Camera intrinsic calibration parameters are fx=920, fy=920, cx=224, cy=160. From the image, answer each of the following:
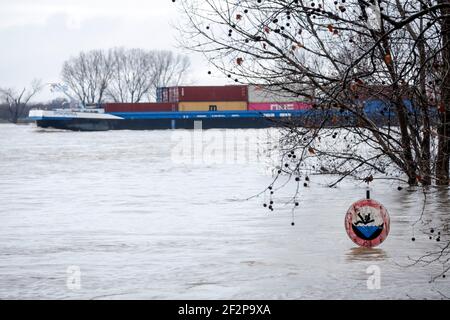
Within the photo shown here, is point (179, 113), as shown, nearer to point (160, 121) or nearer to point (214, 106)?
point (160, 121)

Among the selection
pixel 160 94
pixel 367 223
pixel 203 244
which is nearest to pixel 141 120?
pixel 160 94

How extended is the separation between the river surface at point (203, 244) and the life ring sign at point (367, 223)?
23 centimetres

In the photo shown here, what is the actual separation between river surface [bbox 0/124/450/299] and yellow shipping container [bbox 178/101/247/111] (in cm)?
8367

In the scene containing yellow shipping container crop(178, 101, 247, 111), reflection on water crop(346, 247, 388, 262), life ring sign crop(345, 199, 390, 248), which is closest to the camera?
life ring sign crop(345, 199, 390, 248)

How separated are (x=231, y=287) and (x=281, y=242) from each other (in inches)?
161

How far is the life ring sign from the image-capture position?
1292cm

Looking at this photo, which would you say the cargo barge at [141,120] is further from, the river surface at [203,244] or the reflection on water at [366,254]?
the reflection on water at [366,254]

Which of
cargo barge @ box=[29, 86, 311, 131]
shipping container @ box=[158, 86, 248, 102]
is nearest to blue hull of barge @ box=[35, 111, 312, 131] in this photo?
cargo barge @ box=[29, 86, 311, 131]

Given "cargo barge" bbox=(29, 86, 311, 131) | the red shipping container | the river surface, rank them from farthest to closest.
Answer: the red shipping container
"cargo barge" bbox=(29, 86, 311, 131)
the river surface

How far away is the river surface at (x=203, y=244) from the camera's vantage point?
11422 mm

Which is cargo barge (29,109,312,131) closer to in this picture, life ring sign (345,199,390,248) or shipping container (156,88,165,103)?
shipping container (156,88,165,103)

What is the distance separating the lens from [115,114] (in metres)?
111

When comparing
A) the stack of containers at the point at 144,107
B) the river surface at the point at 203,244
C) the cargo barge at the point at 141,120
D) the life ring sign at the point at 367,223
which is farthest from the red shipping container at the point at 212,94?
the life ring sign at the point at 367,223

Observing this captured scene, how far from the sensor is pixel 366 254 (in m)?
13.6
